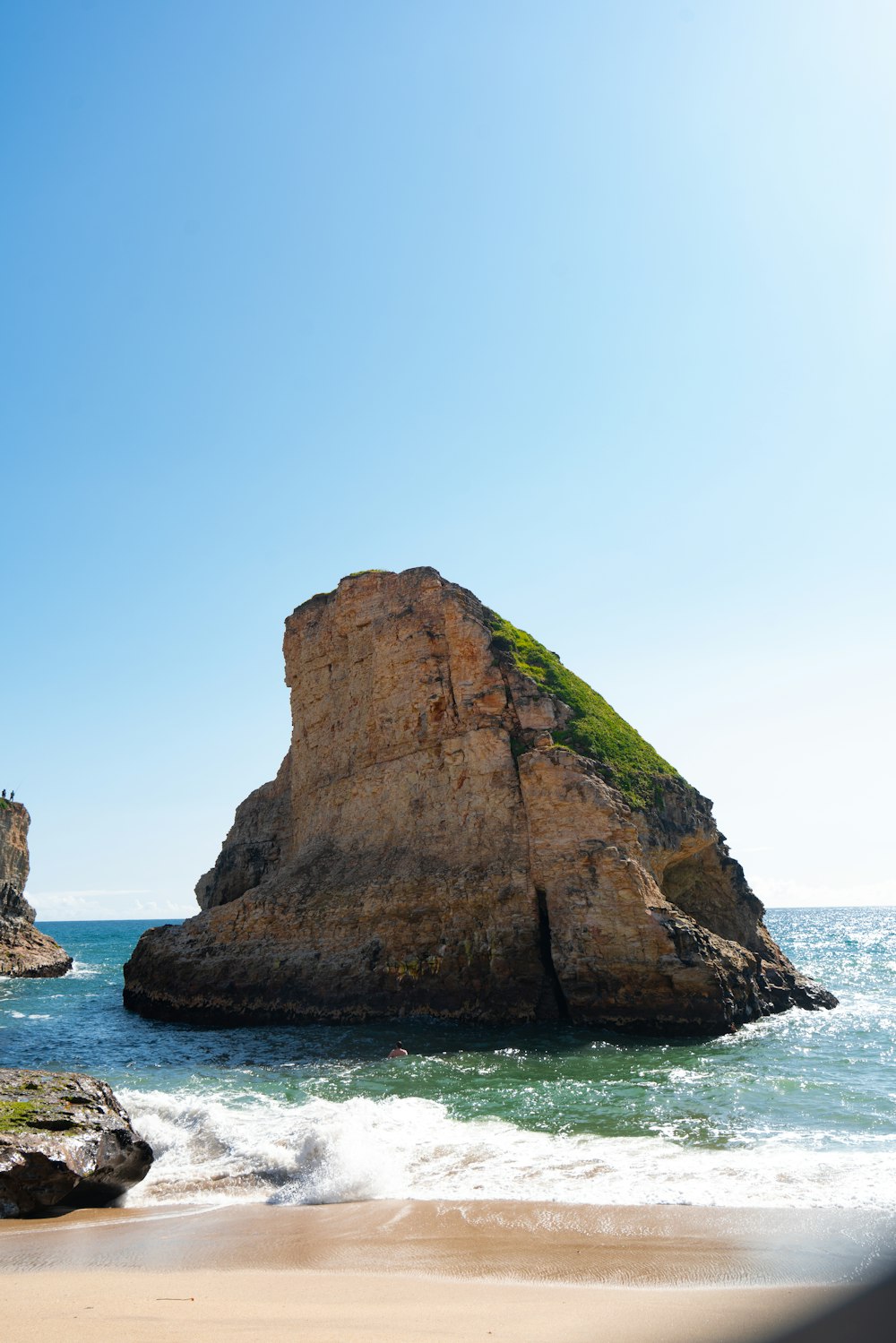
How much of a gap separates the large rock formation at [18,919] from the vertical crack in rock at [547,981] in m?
38.1

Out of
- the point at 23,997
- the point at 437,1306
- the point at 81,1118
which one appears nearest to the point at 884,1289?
the point at 437,1306

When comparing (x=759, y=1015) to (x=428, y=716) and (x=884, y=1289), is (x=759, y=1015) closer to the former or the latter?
(x=428, y=716)

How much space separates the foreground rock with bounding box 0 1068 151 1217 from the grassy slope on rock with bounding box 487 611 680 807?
18395mm

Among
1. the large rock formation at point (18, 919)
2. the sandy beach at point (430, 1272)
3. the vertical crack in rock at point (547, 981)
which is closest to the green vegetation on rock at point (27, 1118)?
the sandy beach at point (430, 1272)

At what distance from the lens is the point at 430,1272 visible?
7465 millimetres

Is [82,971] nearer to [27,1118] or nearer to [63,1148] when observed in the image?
[27,1118]

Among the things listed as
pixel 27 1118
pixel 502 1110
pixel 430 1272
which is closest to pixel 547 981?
pixel 502 1110

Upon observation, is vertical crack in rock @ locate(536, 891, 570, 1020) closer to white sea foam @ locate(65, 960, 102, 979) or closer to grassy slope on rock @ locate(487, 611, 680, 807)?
grassy slope on rock @ locate(487, 611, 680, 807)

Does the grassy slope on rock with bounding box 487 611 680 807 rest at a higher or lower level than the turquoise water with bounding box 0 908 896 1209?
higher

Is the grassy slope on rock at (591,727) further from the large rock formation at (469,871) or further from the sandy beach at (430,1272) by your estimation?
the sandy beach at (430,1272)

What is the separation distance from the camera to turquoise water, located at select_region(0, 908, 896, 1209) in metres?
10.2

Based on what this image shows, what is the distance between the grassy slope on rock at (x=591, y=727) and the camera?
27.1 meters

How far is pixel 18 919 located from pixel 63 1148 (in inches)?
2109

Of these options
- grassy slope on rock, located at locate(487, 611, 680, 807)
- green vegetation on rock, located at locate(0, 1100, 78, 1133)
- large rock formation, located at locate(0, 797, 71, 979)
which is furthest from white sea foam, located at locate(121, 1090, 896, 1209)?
large rock formation, located at locate(0, 797, 71, 979)
